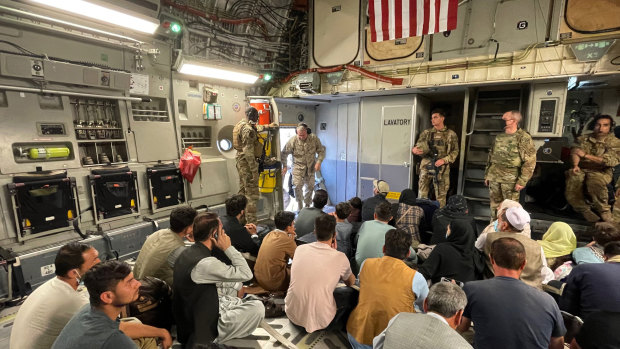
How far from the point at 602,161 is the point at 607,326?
4492 millimetres

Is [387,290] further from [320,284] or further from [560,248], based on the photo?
[560,248]

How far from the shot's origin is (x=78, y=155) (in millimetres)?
4332

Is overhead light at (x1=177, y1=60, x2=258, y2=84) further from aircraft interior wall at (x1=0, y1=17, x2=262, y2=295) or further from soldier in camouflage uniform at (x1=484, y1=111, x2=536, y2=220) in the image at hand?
soldier in camouflage uniform at (x1=484, y1=111, x2=536, y2=220)

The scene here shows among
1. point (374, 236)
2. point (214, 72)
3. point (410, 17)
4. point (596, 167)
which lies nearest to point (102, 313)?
point (374, 236)

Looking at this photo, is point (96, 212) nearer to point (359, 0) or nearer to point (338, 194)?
point (338, 194)

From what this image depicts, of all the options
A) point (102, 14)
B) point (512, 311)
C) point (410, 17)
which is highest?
point (410, 17)

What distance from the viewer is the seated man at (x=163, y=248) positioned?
276cm

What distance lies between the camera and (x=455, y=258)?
262 centimetres

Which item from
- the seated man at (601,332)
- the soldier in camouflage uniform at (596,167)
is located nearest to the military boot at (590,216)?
the soldier in camouflage uniform at (596,167)

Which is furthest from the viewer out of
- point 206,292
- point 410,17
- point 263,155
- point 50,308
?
point 263,155

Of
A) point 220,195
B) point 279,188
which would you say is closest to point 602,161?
point 279,188

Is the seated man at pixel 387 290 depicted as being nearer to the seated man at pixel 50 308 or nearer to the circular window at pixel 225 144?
the seated man at pixel 50 308

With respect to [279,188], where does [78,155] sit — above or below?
above

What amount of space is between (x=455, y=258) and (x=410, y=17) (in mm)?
3564
